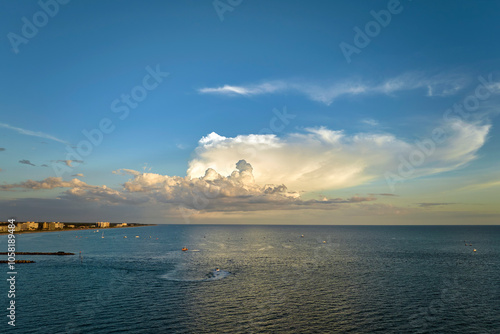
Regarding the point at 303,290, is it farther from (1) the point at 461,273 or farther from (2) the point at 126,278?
(1) the point at 461,273

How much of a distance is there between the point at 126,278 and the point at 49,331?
1962 inches

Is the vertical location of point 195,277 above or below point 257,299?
below

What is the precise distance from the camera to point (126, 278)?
109062mm

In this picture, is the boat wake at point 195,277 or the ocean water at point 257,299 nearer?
the ocean water at point 257,299

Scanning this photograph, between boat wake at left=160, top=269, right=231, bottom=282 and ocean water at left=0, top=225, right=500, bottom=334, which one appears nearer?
ocean water at left=0, top=225, right=500, bottom=334

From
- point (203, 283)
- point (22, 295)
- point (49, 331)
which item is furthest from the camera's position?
point (203, 283)

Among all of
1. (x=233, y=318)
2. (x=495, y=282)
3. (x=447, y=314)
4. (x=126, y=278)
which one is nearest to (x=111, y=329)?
(x=233, y=318)

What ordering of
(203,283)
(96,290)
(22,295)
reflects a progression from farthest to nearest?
(203,283), (96,290), (22,295)

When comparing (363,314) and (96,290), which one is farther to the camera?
(96,290)

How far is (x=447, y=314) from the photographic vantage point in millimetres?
71250

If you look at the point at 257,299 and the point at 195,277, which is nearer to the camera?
the point at 257,299

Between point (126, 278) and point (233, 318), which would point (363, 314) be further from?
point (126, 278)

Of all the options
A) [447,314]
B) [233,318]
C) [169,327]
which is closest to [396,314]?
[447,314]

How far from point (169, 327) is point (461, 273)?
114m
